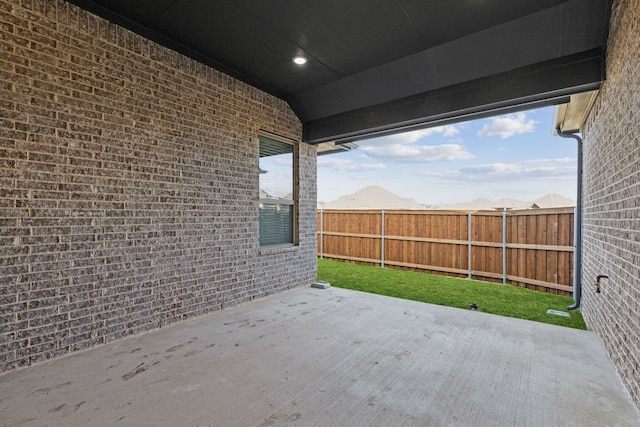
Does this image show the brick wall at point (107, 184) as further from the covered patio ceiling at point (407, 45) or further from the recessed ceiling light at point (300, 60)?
the recessed ceiling light at point (300, 60)

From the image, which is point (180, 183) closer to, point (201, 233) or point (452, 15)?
point (201, 233)

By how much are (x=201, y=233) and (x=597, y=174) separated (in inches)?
184

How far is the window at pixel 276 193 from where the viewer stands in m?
5.15

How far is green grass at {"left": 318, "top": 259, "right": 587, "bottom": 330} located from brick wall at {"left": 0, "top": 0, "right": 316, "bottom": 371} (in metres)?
2.60

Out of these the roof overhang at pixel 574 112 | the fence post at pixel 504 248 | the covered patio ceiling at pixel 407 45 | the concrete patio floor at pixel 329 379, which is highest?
the covered patio ceiling at pixel 407 45

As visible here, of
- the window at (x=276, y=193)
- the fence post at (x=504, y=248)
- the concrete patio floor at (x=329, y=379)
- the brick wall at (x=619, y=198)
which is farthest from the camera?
the fence post at (x=504, y=248)

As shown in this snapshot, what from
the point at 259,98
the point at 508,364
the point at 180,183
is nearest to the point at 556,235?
the point at 508,364

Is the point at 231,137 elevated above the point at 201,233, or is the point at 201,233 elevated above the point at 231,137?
the point at 231,137

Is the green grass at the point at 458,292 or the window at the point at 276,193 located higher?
the window at the point at 276,193

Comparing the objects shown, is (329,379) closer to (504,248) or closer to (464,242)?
(504,248)

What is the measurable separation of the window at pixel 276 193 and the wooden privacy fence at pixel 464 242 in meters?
3.68

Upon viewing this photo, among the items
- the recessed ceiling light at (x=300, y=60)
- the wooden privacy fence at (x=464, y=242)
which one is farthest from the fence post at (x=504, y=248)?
the recessed ceiling light at (x=300, y=60)

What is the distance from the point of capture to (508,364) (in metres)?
2.75

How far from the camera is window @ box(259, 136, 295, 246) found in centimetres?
515
